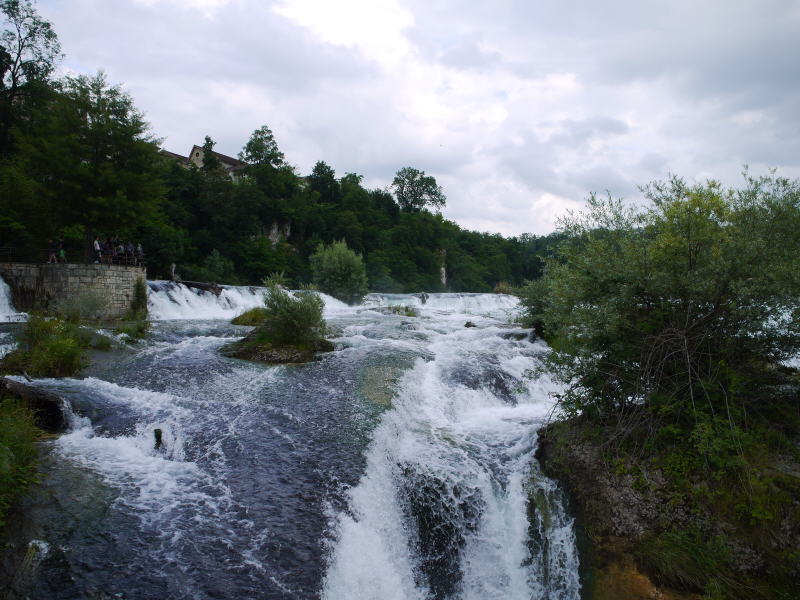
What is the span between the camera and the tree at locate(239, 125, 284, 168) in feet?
199

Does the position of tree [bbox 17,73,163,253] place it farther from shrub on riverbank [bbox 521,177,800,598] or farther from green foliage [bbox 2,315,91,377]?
shrub on riverbank [bbox 521,177,800,598]

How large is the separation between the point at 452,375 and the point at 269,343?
515cm

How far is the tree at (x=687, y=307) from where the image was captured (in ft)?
17.2

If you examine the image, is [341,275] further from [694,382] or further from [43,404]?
[694,382]

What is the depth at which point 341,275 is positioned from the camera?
33281 millimetres

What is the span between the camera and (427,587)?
513 cm

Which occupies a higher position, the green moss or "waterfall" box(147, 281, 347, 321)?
"waterfall" box(147, 281, 347, 321)

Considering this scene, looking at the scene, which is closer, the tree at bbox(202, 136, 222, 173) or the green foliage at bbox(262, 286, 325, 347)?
the green foliage at bbox(262, 286, 325, 347)

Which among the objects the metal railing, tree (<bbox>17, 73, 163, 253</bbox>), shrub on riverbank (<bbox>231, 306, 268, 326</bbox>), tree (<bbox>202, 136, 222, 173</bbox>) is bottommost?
shrub on riverbank (<bbox>231, 306, 268, 326</bbox>)

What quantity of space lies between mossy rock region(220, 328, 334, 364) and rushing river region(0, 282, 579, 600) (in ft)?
7.42

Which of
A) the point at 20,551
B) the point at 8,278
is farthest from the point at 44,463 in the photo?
the point at 8,278

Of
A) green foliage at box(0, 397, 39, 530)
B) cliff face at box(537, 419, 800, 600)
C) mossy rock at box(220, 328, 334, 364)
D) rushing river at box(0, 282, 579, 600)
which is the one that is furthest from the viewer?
mossy rock at box(220, 328, 334, 364)

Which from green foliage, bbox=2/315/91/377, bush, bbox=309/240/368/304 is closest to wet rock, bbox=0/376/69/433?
green foliage, bbox=2/315/91/377

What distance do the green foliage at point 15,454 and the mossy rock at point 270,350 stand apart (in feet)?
19.7
